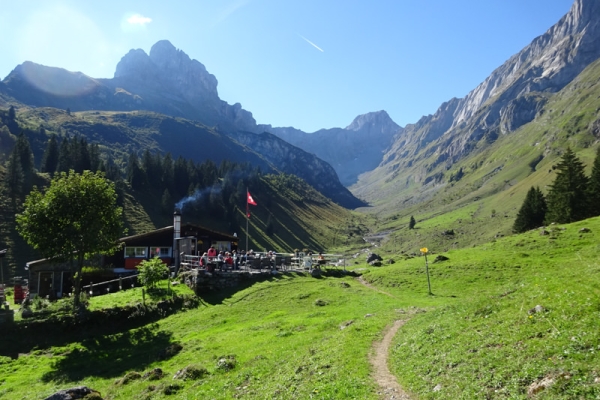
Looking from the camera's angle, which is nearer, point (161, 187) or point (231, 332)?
point (231, 332)

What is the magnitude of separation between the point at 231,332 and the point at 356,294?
1297 cm

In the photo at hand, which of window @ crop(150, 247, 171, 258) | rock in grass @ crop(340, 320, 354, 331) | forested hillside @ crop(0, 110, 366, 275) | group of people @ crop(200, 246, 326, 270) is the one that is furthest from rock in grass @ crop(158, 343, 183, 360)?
forested hillside @ crop(0, 110, 366, 275)

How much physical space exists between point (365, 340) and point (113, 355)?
65.2ft

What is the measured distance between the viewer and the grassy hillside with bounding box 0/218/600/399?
1162 centimetres

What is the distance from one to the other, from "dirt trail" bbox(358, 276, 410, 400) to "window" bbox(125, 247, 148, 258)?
159 ft

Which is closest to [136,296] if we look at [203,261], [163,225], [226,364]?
[203,261]

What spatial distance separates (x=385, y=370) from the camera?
15.3 metres

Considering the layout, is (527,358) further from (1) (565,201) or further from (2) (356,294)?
(1) (565,201)

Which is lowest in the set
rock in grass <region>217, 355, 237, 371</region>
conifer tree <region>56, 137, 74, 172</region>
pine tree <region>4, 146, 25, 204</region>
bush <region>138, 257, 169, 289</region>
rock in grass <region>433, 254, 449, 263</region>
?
rock in grass <region>217, 355, 237, 371</region>

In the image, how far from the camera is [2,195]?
10638 cm

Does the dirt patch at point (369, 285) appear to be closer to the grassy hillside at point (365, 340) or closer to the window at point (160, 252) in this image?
the grassy hillside at point (365, 340)

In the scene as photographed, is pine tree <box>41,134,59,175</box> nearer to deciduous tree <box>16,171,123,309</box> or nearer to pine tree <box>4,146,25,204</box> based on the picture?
pine tree <box>4,146,25,204</box>

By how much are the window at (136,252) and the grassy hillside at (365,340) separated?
869 inches

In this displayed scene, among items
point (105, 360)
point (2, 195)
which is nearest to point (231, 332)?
point (105, 360)
